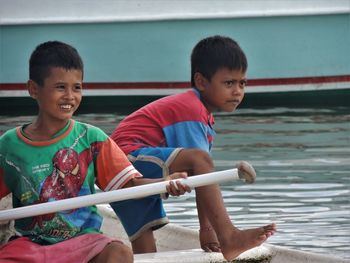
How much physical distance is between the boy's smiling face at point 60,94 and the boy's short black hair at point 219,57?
1001 mm

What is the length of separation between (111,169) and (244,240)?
634 millimetres

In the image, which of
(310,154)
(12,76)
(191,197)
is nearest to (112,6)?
(12,76)

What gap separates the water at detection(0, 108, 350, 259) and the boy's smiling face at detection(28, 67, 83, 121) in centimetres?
254

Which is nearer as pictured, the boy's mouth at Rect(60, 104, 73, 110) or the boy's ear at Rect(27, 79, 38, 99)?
the boy's mouth at Rect(60, 104, 73, 110)

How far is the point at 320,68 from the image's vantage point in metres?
13.6

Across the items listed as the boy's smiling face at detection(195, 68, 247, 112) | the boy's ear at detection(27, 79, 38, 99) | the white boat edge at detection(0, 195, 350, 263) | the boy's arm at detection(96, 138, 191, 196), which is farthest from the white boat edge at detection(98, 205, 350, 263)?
the boy's ear at detection(27, 79, 38, 99)

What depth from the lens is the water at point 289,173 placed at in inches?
304

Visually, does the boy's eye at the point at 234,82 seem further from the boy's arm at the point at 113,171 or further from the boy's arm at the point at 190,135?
the boy's arm at the point at 113,171

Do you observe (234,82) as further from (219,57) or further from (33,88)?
(33,88)

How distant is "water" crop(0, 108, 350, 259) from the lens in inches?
→ 304

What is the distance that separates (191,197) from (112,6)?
15.7 feet

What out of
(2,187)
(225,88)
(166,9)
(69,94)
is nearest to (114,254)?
(2,187)

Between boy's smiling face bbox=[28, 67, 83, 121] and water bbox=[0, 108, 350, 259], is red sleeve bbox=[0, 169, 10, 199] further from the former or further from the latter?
water bbox=[0, 108, 350, 259]

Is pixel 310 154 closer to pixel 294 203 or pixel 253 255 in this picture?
pixel 294 203
